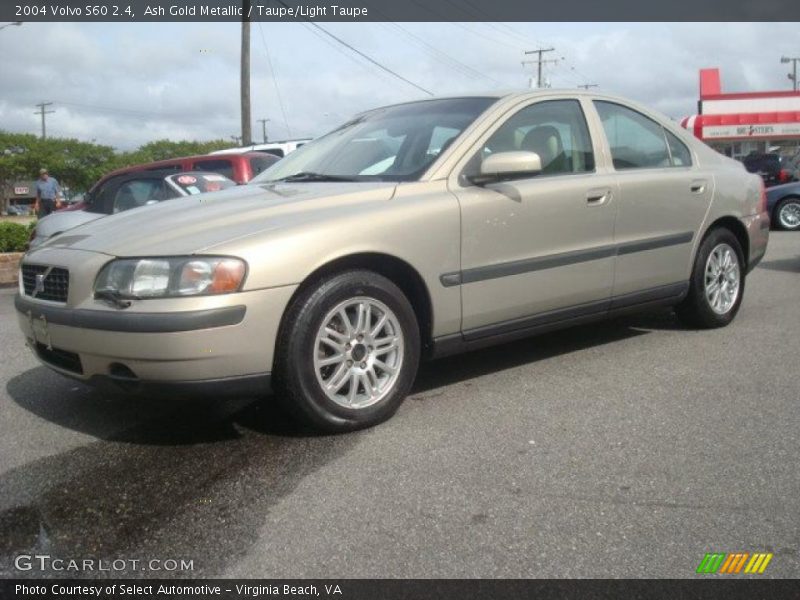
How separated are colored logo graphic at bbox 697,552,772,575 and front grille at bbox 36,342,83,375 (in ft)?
8.55

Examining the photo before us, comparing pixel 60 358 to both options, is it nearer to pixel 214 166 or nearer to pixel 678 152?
pixel 678 152

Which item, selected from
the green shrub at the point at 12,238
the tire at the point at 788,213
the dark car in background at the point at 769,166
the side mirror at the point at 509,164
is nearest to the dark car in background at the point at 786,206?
the tire at the point at 788,213

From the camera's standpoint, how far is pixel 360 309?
3.65 m

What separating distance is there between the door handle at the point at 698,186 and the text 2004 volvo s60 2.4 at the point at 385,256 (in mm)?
21

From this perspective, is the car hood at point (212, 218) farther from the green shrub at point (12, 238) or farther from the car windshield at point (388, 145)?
the green shrub at point (12, 238)

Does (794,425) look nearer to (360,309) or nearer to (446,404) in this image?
(446,404)

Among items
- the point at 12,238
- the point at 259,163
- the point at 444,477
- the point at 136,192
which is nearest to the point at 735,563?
the point at 444,477

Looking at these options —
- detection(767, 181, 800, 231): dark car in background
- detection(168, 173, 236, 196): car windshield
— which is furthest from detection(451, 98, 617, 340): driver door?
detection(767, 181, 800, 231): dark car in background

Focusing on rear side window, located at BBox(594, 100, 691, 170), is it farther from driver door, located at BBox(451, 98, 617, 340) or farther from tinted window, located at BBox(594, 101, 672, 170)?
driver door, located at BBox(451, 98, 617, 340)

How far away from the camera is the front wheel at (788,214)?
48.1 ft

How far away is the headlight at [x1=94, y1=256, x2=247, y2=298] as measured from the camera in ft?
10.6

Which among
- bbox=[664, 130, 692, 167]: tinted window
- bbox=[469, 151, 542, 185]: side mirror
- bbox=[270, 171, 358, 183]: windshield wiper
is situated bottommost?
bbox=[270, 171, 358, 183]: windshield wiper

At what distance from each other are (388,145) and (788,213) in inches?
496

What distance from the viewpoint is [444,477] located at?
3.14 metres
